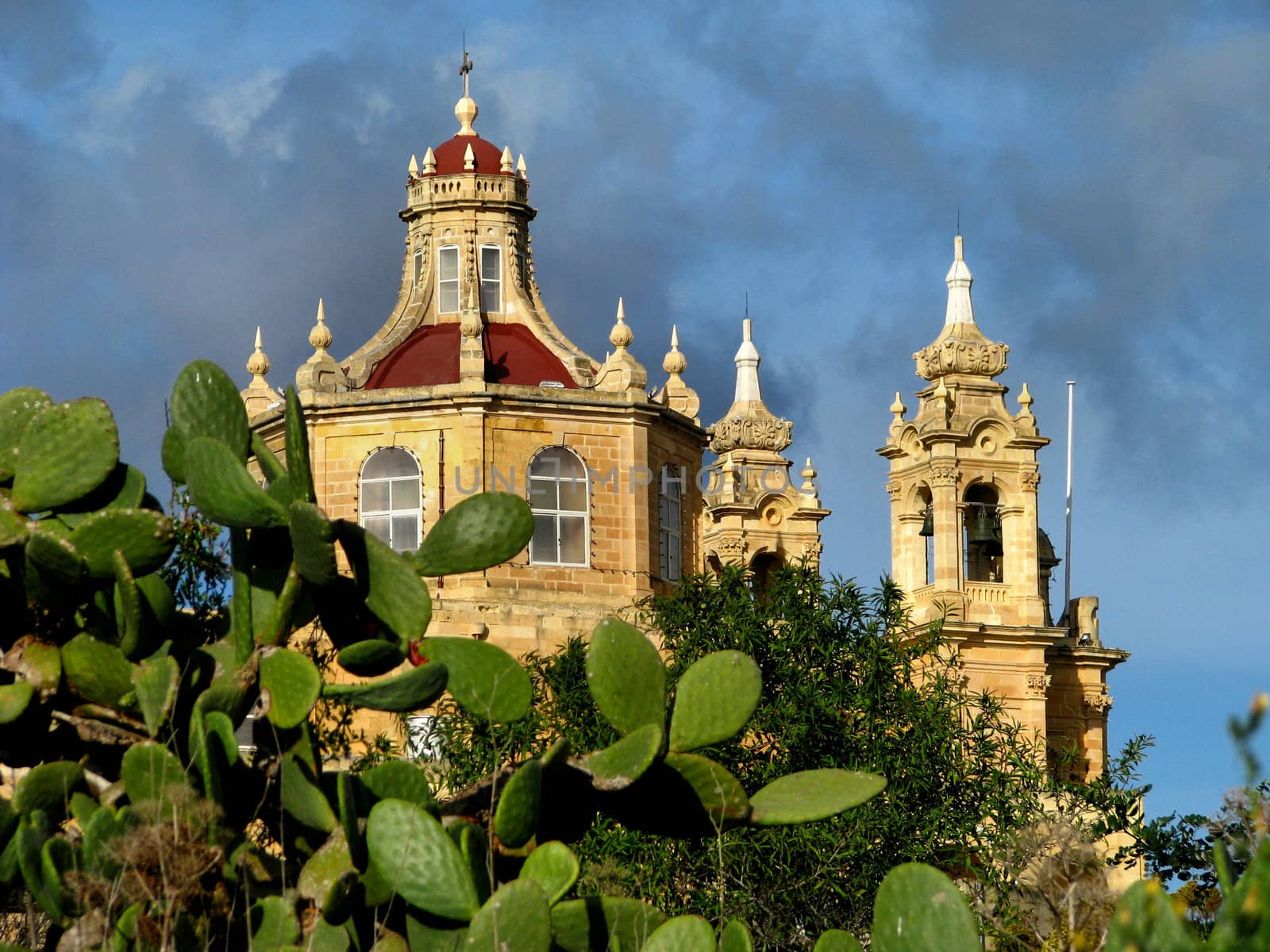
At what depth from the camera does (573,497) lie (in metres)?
32.8

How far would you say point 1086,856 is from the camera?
12.5 metres

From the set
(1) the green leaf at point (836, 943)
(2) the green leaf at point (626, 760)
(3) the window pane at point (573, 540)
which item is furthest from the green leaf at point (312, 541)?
(3) the window pane at point (573, 540)

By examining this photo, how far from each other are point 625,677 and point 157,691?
1.81 metres

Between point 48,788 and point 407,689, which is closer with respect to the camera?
point 407,689

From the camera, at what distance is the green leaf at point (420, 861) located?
8258mm

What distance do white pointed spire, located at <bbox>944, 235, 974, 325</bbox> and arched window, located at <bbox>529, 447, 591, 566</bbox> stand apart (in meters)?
17.9

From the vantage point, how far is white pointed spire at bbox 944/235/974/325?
49000mm

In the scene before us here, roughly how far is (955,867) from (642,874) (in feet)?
18.4

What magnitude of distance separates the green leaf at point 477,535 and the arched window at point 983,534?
37.8 meters

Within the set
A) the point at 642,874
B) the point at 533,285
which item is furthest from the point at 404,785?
the point at 533,285

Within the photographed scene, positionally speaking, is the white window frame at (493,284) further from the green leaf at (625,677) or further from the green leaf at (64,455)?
the green leaf at (625,677)

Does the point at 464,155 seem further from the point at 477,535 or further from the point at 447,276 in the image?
the point at 477,535

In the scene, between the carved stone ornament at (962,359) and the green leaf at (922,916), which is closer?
the green leaf at (922,916)

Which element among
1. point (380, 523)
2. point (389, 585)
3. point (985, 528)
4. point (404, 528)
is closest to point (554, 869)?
point (389, 585)
